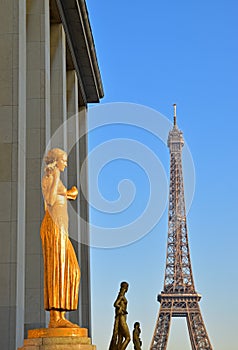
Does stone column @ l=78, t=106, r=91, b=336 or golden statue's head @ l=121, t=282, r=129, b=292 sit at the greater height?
stone column @ l=78, t=106, r=91, b=336

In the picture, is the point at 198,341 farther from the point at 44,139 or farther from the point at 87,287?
the point at 44,139

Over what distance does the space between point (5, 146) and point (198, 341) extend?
6751 centimetres

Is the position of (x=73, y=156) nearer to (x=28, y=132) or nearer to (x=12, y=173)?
(x=28, y=132)

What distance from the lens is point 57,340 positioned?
13164 millimetres

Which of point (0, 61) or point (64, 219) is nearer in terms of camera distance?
point (64, 219)

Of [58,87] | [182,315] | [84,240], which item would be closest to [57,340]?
[58,87]

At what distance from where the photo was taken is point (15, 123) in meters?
19.1

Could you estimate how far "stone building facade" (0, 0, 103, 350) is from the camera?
18328 mm

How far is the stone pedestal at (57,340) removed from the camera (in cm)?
1309

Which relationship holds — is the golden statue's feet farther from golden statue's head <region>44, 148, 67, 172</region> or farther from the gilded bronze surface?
golden statue's head <region>44, 148, 67, 172</region>

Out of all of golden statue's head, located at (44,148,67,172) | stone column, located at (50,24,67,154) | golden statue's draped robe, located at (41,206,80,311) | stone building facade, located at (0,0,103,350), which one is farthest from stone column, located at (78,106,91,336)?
golden statue's draped robe, located at (41,206,80,311)

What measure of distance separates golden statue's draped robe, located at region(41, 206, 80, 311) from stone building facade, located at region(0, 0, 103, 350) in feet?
13.1

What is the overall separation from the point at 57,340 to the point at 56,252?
1802 millimetres

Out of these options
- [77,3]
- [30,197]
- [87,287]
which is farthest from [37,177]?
[87,287]
